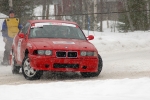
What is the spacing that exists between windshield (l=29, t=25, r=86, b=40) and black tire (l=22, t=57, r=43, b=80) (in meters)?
1.01

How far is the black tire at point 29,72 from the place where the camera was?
9.65 m

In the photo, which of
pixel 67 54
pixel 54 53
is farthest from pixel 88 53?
pixel 54 53

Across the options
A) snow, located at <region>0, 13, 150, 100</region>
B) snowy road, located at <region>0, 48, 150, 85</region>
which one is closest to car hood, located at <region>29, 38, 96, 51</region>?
snowy road, located at <region>0, 48, 150, 85</region>

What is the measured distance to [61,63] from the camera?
9.46 meters

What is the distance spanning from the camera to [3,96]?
6.91 meters

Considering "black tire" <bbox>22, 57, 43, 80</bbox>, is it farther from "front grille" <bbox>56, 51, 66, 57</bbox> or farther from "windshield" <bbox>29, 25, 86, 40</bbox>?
"windshield" <bbox>29, 25, 86, 40</bbox>

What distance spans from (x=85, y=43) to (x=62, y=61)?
3.53ft

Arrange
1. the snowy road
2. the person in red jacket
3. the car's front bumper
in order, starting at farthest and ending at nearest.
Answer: the person in red jacket
the snowy road
the car's front bumper

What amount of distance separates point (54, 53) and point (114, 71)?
278 centimetres

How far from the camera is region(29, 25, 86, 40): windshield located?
10633mm

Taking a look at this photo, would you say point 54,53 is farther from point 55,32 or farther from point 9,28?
point 9,28

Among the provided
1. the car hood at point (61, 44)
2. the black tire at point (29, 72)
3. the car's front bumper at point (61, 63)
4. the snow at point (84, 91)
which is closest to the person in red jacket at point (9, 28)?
the car hood at point (61, 44)

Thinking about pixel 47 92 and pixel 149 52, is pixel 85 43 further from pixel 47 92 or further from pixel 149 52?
pixel 149 52

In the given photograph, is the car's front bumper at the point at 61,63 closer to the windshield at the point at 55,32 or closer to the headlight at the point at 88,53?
the headlight at the point at 88,53
